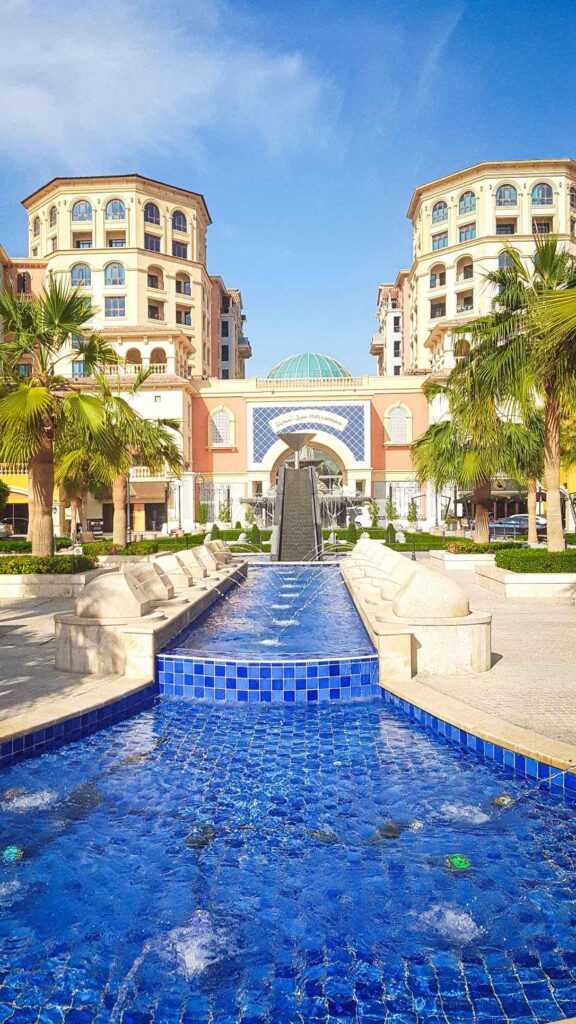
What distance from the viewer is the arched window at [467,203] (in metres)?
50.0

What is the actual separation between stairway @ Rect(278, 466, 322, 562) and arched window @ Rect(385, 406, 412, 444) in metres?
13.8

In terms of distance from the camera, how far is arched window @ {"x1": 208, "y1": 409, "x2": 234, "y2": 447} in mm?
47719

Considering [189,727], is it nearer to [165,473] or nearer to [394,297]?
[165,473]

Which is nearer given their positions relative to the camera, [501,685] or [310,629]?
[501,685]

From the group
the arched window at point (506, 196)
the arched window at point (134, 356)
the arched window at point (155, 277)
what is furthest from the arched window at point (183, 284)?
the arched window at point (506, 196)

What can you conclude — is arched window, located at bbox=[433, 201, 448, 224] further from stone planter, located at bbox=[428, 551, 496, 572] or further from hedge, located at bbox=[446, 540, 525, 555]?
stone planter, located at bbox=[428, 551, 496, 572]

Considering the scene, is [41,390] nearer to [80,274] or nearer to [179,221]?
[80,274]

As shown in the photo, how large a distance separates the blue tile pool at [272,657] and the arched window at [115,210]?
45865 millimetres

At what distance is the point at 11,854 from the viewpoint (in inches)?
156

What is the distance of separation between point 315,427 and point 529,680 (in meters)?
39.9

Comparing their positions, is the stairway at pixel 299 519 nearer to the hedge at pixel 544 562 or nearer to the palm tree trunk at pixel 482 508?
the palm tree trunk at pixel 482 508

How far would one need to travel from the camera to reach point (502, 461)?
20344mm

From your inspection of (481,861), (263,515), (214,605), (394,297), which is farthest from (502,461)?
(394,297)

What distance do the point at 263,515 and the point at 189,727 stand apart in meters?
38.3
